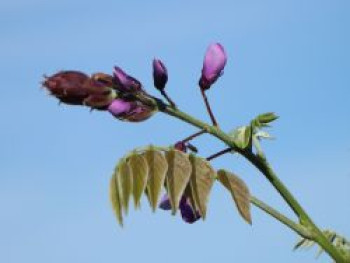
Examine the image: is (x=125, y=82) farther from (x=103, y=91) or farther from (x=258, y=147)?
(x=258, y=147)

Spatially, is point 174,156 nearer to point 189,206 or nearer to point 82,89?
point 189,206

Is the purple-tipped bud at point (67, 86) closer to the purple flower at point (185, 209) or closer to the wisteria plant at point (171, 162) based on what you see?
the wisteria plant at point (171, 162)

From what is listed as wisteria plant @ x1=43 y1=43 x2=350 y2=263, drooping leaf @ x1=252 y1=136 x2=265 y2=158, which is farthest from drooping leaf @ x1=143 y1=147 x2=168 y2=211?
drooping leaf @ x1=252 y1=136 x2=265 y2=158

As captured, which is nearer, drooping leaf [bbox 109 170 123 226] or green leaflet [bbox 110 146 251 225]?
green leaflet [bbox 110 146 251 225]

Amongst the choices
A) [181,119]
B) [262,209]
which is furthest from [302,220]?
[181,119]

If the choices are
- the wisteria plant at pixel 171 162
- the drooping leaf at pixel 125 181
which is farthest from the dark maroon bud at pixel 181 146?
the drooping leaf at pixel 125 181

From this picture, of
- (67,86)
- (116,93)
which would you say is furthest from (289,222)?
(67,86)

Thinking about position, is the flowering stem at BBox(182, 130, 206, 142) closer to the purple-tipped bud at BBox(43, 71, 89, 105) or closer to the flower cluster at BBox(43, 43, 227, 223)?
the flower cluster at BBox(43, 43, 227, 223)

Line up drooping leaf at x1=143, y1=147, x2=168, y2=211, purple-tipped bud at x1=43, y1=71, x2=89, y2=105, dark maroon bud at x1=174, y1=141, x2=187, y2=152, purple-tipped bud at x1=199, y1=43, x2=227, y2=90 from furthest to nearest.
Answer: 1. purple-tipped bud at x1=199, y1=43, x2=227, y2=90
2. dark maroon bud at x1=174, y1=141, x2=187, y2=152
3. drooping leaf at x1=143, y1=147, x2=168, y2=211
4. purple-tipped bud at x1=43, y1=71, x2=89, y2=105
